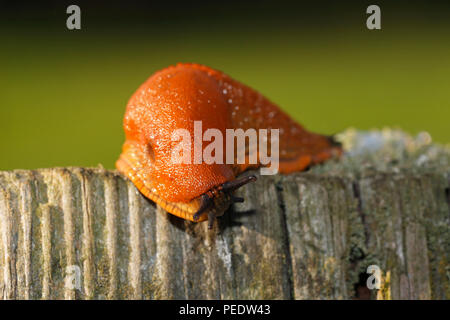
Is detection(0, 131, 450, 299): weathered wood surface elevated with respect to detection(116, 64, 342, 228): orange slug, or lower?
lower

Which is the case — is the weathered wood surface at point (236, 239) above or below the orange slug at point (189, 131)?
below

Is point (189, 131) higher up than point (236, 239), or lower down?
higher up
